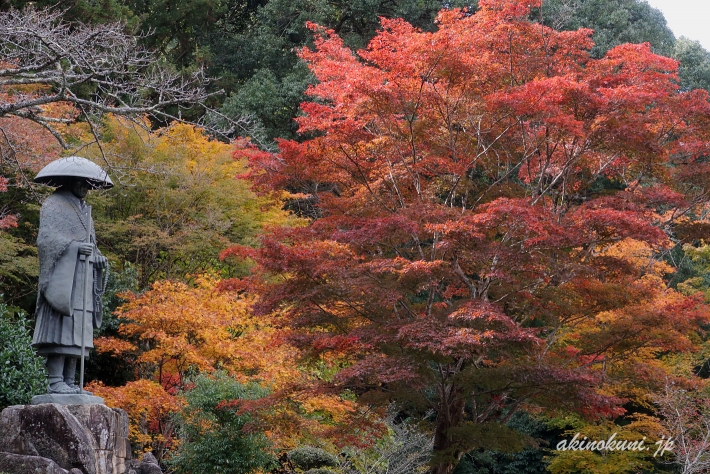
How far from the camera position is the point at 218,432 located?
1133 centimetres

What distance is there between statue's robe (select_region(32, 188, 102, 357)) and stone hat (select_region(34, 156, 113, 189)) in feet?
0.45

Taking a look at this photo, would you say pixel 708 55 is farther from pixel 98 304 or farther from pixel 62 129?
pixel 98 304

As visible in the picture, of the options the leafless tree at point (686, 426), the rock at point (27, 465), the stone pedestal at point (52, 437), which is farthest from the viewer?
the leafless tree at point (686, 426)

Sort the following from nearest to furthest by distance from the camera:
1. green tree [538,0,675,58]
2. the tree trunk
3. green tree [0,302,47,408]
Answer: green tree [0,302,47,408]
the tree trunk
green tree [538,0,675,58]

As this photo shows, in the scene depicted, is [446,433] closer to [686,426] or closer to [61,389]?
[61,389]

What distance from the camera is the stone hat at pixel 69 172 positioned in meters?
5.82

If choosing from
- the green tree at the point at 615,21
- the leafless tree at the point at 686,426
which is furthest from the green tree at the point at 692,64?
the leafless tree at the point at 686,426

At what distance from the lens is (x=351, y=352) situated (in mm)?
9539

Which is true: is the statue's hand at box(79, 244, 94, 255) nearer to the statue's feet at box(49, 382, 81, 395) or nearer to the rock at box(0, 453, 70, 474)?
the statue's feet at box(49, 382, 81, 395)

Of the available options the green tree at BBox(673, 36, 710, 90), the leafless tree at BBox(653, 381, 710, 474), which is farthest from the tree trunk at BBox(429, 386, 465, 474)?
the green tree at BBox(673, 36, 710, 90)

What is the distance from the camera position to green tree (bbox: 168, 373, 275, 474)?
439 inches

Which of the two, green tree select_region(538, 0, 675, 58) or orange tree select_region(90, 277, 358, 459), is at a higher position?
green tree select_region(538, 0, 675, 58)

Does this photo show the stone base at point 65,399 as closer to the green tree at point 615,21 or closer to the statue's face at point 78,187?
the statue's face at point 78,187

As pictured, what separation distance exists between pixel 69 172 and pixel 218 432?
6.44m
